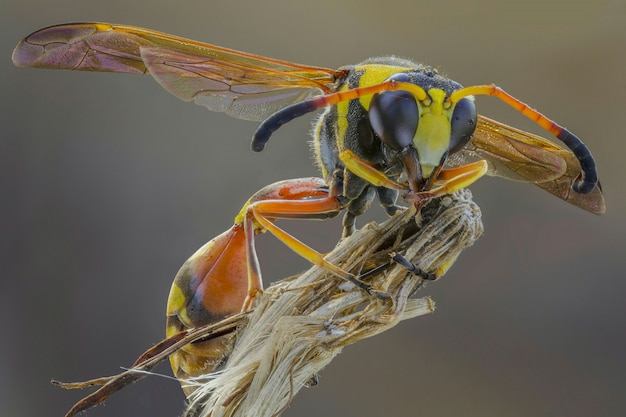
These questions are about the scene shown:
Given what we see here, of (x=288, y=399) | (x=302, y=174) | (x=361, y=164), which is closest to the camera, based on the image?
(x=288, y=399)

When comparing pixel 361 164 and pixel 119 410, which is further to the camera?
pixel 119 410

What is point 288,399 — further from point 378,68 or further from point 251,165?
point 251,165

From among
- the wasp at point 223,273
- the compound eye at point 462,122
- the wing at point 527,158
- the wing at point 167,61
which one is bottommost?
the wasp at point 223,273

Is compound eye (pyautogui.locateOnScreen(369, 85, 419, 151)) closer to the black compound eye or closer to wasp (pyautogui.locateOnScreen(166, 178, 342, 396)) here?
the black compound eye

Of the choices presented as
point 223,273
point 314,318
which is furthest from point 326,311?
point 223,273

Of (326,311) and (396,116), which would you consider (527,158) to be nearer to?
(396,116)

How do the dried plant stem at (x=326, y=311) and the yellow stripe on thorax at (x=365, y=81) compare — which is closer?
the dried plant stem at (x=326, y=311)

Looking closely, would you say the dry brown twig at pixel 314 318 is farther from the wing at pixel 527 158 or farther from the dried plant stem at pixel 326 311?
the wing at pixel 527 158

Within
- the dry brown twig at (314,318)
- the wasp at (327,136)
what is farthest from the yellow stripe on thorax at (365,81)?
the dry brown twig at (314,318)

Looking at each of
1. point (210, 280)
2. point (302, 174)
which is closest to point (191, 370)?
point (210, 280)
